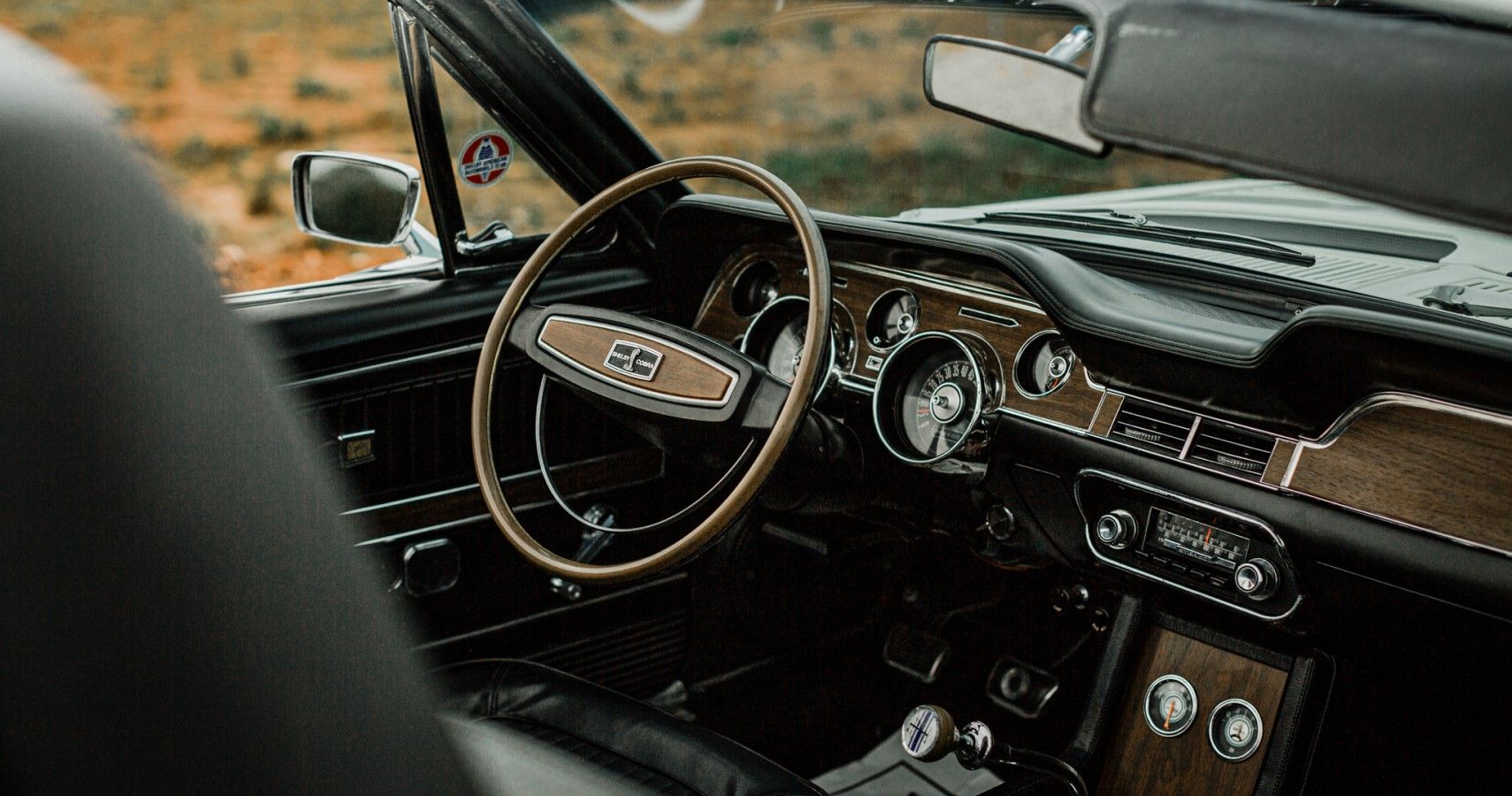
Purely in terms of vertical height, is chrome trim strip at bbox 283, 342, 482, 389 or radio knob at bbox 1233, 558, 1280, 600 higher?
radio knob at bbox 1233, 558, 1280, 600

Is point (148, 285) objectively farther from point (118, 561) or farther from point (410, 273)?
point (410, 273)

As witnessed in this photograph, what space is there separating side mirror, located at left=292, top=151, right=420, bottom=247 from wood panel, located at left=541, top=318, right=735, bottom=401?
1.66 ft

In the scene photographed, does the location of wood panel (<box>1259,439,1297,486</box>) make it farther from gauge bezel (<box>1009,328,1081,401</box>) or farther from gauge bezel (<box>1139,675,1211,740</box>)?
gauge bezel (<box>1139,675,1211,740</box>)

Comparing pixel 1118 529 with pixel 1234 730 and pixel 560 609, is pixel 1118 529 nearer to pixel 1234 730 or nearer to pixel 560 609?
pixel 1234 730

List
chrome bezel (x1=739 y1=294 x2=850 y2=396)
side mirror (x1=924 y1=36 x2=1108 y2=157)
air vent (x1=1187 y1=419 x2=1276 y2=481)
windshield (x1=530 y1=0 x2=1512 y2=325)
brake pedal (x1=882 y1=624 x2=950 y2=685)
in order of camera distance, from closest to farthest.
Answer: side mirror (x1=924 y1=36 x2=1108 y2=157) < air vent (x1=1187 y1=419 x2=1276 y2=481) < windshield (x1=530 y1=0 x2=1512 y2=325) < chrome bezel (x1=739 y1=294 x2=850 y2=396) < brake pedal (x1=882 y1=624 x2=950 y2=685)

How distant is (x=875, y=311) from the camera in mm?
2252

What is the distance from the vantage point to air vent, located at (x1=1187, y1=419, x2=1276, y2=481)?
1779mm

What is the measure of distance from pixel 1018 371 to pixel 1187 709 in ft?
2.08

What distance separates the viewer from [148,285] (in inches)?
17.6

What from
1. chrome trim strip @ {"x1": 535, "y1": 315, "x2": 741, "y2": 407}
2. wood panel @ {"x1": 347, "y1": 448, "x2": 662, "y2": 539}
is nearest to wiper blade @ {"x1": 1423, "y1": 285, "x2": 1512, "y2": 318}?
chrome trim strip @ {"x1": 535, "y1": 315, "x2": 741, "y2": 407}

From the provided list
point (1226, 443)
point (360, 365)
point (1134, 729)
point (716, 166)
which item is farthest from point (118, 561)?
point (1134, 729)

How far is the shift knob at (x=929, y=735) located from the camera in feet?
7.08

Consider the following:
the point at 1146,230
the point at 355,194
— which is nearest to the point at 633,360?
the point at 355,194

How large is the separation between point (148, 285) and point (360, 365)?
1.79 m
